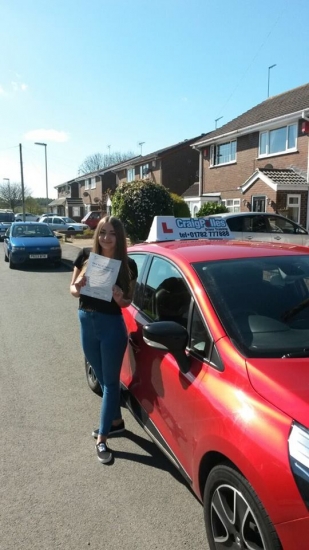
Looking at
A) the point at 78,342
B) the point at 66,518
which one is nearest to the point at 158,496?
the point at 66,518

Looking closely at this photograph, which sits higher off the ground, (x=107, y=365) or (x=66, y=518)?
(x=107, y=365)

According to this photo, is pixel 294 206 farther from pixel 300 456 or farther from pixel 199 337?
pixel 300 456

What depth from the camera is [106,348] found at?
314 centimetres

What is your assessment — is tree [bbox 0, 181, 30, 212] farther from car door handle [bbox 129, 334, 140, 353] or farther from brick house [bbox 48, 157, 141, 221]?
car door handle [bbox 129, 334, 140, 353]

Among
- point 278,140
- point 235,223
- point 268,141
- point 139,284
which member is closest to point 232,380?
point 139,284

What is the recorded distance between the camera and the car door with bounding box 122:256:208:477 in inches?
93.3

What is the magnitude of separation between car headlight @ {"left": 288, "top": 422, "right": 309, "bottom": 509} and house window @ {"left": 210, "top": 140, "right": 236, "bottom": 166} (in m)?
21.6

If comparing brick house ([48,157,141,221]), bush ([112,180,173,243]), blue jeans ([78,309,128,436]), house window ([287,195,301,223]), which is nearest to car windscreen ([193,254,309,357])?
blue jeans ([78,309,128,436])

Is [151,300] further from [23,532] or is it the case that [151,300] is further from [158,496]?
[23,532]

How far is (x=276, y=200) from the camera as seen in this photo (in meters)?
16.5

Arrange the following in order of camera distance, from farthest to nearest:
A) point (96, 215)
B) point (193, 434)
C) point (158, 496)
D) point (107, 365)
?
point (96, 215)
point (107, 365)
point (158, 496)
point (193, 434)

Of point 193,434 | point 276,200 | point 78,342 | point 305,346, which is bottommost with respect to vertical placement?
point 78,342

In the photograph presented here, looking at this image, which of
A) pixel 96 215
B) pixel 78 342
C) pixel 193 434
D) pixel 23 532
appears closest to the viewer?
pixel 193 434

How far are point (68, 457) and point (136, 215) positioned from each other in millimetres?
13616
